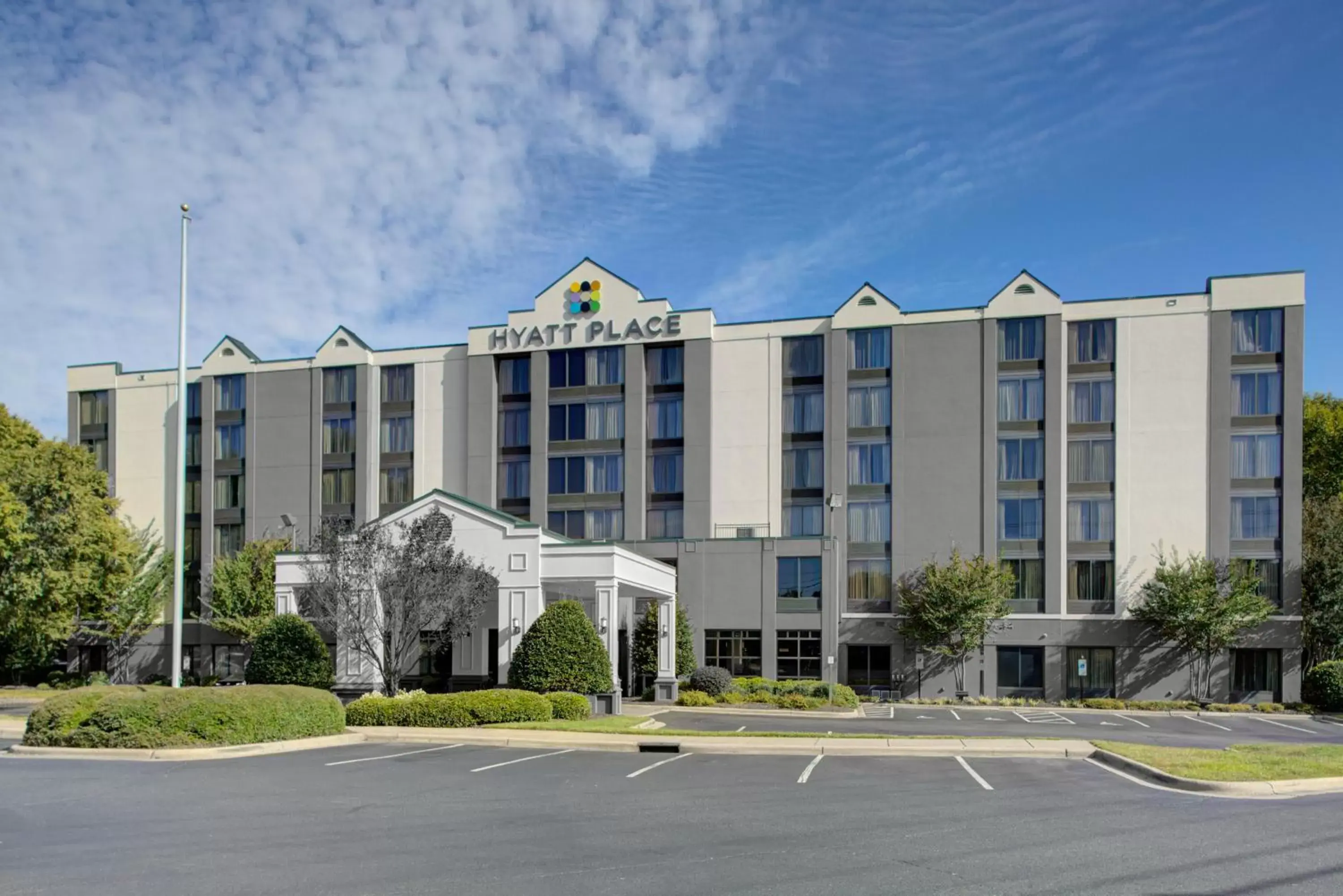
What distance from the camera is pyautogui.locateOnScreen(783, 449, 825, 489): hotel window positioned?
4959 centimetres

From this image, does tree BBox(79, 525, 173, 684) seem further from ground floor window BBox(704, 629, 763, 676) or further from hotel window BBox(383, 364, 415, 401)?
ground floor window BBox(704, 629, 763, 676)

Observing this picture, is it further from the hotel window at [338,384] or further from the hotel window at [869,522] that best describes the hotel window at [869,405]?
the hotel window at [338,384]

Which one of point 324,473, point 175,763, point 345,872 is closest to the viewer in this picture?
point 345,872

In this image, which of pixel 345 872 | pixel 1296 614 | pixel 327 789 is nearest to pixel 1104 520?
pixel 1296 614

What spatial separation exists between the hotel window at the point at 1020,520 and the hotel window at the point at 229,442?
1481 inches

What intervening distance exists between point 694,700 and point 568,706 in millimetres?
11627

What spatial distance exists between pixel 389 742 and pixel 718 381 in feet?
99.2

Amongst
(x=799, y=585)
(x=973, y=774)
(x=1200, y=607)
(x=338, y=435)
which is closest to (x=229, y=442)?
(x=338, y=435)

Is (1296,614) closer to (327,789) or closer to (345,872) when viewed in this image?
(327,789)

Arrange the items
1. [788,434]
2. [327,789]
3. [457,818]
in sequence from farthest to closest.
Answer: [788,434] → [327,789] → [457,818]

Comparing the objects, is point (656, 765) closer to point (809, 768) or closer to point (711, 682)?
point (809, 768)

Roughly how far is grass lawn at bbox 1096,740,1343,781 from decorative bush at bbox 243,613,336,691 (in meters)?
22.7

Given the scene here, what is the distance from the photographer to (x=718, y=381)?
50938 millimetres

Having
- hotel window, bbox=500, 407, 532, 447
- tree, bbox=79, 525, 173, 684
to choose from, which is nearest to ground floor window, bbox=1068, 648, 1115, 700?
hotel window, bbox=500, 407, 532, 447
